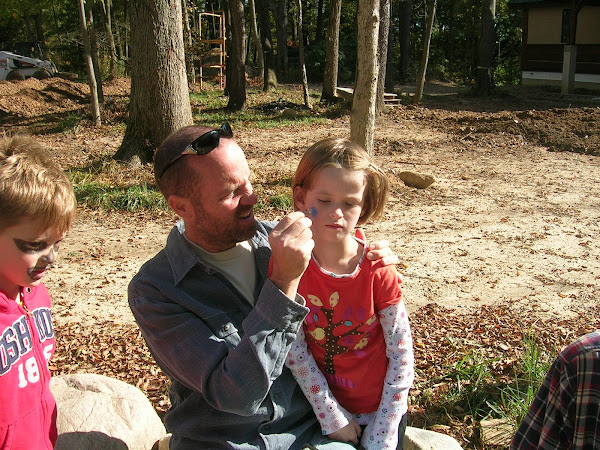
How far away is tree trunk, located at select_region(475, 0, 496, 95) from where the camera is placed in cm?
2150

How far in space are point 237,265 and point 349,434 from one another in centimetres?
77

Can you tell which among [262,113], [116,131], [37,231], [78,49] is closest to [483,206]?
[37,231]

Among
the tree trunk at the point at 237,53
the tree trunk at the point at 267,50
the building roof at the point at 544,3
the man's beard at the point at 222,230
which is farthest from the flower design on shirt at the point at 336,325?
the building roof at the point at 544,3

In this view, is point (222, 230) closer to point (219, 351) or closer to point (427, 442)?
point (219, 351)

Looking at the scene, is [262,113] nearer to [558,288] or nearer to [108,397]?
[558,288]

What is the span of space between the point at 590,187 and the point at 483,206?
220 cm

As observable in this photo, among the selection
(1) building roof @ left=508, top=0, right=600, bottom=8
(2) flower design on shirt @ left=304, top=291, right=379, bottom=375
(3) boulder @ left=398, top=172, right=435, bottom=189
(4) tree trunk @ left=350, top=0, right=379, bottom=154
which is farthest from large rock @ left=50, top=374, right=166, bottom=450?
(1) building roof @ left=508, top=0, right=600, bottom=8

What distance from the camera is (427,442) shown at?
113 inches

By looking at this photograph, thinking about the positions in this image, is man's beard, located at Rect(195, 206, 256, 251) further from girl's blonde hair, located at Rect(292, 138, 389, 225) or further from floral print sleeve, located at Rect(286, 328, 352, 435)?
floral print sleeve, located at Rect(286, 328, 352, 435)

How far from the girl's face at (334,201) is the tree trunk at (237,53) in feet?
50.1

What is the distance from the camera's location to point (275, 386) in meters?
2.22

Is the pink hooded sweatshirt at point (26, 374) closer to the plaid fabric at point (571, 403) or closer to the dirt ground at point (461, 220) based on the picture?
the plaid fabric at point (571, 403)

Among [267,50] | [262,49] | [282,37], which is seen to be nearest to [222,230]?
[267,50]

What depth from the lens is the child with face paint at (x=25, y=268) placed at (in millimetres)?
1967
